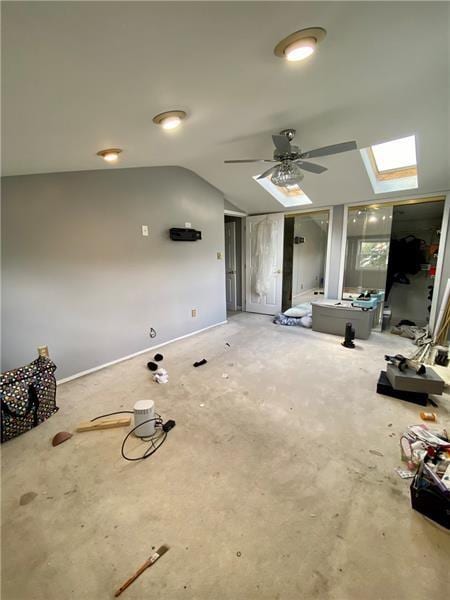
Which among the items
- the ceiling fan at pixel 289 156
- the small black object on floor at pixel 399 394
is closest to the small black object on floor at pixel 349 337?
the small black object on floor at pixel 399 394

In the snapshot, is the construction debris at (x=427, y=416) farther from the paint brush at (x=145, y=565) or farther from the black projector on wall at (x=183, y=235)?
the black projector on wall at (x=183, y=235)

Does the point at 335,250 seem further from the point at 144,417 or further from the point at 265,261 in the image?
the point at 144,417

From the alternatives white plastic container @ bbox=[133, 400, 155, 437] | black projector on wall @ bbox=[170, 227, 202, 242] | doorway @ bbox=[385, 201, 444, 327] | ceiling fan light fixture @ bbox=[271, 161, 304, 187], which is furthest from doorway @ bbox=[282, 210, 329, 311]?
white plastic container @ bbox=[133, 400, 155, 437]

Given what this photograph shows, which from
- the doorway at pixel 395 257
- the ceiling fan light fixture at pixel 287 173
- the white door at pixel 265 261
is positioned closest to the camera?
the ceiling fan light fixture at pixel 287 173

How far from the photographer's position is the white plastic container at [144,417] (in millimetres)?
1858

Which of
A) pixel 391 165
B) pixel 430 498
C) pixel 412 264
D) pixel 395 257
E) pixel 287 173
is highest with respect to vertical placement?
pixel 391 165

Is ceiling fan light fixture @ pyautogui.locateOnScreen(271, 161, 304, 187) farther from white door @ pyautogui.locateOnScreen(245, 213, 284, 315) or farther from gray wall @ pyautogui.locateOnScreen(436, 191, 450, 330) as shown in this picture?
gray wall @ pyautogui.locateOnScreen(436, 191, 450, 330)

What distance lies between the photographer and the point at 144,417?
1.86 m

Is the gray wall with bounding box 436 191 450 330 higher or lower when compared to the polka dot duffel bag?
→ higher

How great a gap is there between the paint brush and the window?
4.76m

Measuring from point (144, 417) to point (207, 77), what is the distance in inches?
87.2

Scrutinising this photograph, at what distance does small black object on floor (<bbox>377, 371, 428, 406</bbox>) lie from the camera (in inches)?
87.7

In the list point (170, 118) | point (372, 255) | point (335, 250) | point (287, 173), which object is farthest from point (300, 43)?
point (372, 255)

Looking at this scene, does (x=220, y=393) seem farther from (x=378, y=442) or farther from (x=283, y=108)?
(x=283, y=108)
